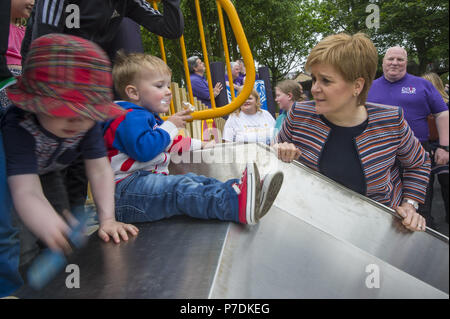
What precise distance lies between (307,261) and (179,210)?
0.52 m

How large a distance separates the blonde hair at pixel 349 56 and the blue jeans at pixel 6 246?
3.52 ft

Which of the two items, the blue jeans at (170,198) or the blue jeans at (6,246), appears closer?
the blue jeans at (6,246)

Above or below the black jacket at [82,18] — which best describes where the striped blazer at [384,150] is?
below

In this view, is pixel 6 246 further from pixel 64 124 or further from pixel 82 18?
pixel 82 18

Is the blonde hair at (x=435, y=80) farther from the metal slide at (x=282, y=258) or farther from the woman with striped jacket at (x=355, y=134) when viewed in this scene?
the metal slide at (x=282, y=258)

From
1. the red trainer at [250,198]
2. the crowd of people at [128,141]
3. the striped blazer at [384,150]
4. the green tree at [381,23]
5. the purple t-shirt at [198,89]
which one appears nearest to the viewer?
the crowd of people at [128,141]

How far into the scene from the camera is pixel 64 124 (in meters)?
1.01

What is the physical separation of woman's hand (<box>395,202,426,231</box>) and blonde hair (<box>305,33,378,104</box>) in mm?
482

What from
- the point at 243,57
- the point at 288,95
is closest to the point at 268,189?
the point at 243,57

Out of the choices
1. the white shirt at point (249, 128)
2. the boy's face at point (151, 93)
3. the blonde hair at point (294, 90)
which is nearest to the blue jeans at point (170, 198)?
the boy's face at point (151, 93)

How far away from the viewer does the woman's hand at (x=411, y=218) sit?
1.19 metres
